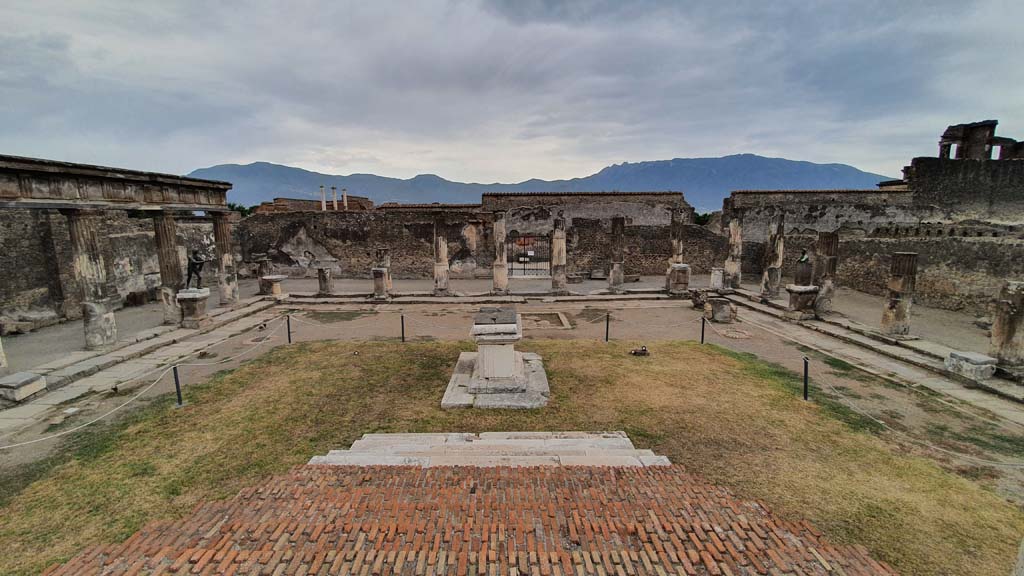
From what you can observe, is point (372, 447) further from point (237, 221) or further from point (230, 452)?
point (237, 221)

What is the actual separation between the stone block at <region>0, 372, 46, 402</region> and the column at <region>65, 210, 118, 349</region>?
2.42m

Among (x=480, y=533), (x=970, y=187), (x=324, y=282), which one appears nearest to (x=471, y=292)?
(x=324, y=282)

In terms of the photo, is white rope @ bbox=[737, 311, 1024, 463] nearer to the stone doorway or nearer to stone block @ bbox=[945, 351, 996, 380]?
stone block @ bbox=[945, 351, 996, 380]

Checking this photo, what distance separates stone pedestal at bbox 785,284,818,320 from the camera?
13.6 m

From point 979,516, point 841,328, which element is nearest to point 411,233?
point 841,328

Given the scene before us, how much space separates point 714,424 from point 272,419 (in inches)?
286

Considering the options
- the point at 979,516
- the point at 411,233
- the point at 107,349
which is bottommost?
the point at 979,516

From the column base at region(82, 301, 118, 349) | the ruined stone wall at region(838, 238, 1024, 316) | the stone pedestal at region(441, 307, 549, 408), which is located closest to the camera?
the stone pedestal at region(441, 307, 549, 408)

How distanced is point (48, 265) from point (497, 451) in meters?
17.5

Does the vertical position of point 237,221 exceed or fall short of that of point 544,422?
it exceeds it

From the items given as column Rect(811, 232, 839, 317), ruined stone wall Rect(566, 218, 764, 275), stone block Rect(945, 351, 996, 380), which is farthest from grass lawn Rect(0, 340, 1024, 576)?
ruined stone wall Rect(566, 218, 764, 275)

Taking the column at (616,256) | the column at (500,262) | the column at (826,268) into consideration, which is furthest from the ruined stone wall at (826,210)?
the column at (500,262)

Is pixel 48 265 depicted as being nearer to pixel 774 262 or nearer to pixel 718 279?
pixel 718 279

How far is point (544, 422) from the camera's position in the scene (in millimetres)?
7195
